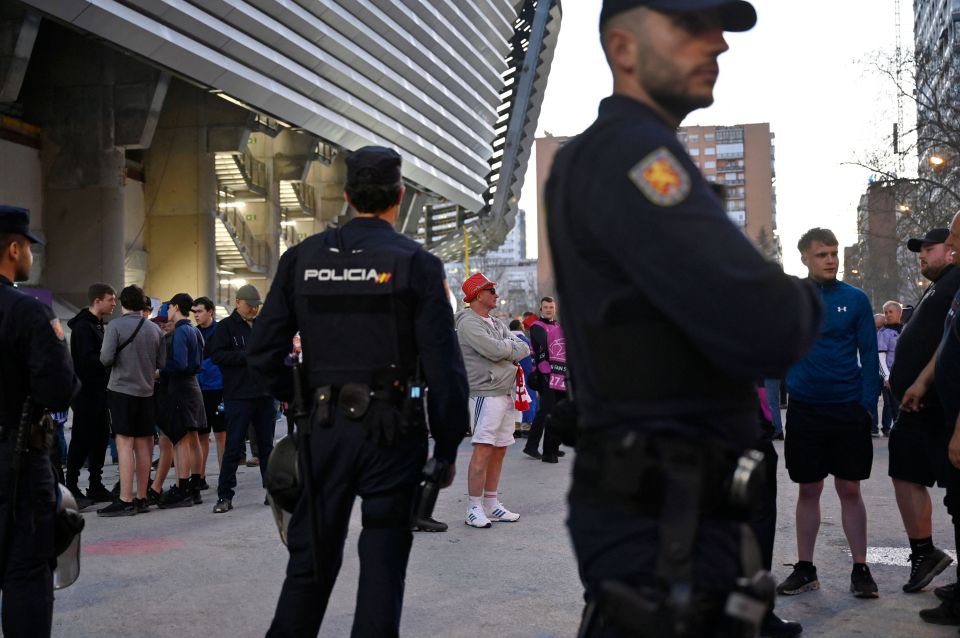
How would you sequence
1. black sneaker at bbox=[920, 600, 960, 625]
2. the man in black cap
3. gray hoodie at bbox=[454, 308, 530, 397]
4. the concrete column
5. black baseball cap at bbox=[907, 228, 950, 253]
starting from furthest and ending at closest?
the concrete column < gray hoodie at bbox=[454, 308, 530, 397] < black baseball cap at bbox=[907, 228, 950, 253] < the man in black cap < black sneaker at bbox=[920, 600, 960, 625]

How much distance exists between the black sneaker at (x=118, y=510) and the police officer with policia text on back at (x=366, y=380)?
5.58 metres

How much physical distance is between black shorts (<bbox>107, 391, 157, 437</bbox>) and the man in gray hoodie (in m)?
2.88

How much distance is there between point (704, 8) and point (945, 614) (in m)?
4.03

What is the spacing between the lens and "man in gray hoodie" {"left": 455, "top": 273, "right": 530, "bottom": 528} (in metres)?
8.23

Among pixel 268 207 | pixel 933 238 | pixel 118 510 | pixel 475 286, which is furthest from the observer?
pixel 268 207

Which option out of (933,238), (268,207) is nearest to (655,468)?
(933,238)

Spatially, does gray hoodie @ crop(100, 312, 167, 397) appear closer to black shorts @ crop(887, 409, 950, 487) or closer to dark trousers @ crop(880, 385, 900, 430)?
black shorts @ crop(887, 409, 950, 487)

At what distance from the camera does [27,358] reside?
4004 mm

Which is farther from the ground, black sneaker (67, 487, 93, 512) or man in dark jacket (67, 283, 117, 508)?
man in dark jacket (67, 283, 117, 508)

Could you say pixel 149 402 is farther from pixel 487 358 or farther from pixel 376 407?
pixel 376 407

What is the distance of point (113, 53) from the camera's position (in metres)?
26.2

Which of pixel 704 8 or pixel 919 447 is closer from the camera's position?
pixel 704 8

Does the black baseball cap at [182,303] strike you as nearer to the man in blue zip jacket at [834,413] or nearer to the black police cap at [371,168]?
the man in blue zip jacket at [834,413]

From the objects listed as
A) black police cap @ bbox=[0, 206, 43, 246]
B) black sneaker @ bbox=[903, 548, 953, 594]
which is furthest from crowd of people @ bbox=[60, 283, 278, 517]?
black sneaker @ bbox=[903, 548, 953, 594]
